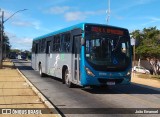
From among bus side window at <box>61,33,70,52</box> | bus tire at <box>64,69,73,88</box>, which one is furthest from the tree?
bus tire at <box>64,69,73,88</box>

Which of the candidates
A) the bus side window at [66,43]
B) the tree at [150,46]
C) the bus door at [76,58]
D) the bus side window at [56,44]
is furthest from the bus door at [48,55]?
the tree at [150,46]

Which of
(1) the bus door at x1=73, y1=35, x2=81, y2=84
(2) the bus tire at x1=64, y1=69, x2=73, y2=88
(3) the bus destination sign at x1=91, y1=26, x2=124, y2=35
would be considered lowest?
(2) the bus tire at x1=64, y1=69, x2=73, y2=88

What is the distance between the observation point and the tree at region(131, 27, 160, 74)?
48875mm

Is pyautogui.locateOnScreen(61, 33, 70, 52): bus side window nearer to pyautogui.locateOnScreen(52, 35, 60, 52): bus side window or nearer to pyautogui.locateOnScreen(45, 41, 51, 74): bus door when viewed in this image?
pyautogui.locateOnScreen(52, 35, 60, 52): bus side window

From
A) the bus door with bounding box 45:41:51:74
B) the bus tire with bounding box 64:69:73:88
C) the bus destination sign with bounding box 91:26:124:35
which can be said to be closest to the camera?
the bus destination sign with bounding box 91:26:124:35

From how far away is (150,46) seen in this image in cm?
5203

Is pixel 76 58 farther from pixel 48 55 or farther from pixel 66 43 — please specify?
pixel 48 55

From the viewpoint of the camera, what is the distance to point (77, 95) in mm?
15477

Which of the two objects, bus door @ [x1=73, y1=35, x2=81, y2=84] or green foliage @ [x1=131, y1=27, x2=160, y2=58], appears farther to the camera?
green foliage @ [x1=131, y1=27, x2=160, y2=58]

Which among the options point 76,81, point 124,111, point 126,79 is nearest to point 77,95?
point 76,81

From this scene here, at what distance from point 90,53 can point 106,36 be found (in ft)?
3.73

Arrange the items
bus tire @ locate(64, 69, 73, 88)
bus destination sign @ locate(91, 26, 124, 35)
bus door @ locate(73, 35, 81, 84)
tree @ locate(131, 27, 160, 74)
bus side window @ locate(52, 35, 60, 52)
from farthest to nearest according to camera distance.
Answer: tree @ locate(131, 27, 160, 74) < bus side window @ locate(52, 35, 60, 52) < bus tire @ locate(64, 69, 73, 88) < bus door @ locate(73, 35, 81, 84) < bus destination sign @ locate(91, 26, 124, 35)

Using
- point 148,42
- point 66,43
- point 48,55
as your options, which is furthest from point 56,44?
point 148,42

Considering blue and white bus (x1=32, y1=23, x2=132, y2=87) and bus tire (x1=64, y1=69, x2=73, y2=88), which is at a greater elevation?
blue and white bus (x1=32, y1=23, x2=132, y2=87)
